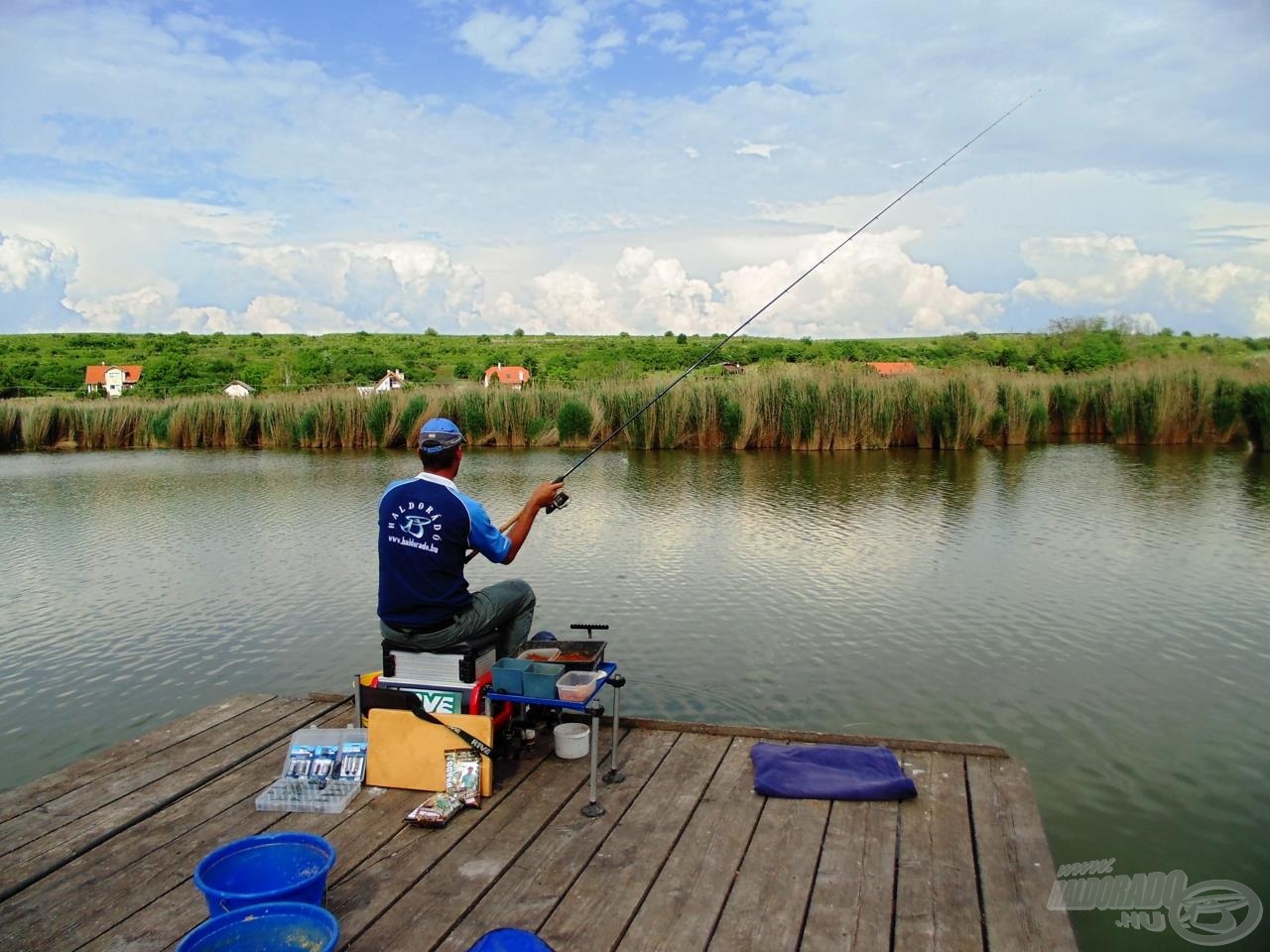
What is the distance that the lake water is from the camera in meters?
5.90

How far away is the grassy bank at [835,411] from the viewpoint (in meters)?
24.0

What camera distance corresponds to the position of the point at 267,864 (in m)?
3.72

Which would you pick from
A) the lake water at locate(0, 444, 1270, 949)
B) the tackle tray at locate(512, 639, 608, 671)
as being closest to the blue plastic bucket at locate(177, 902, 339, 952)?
the tackle tray at locate(512, 639, 608, 671)

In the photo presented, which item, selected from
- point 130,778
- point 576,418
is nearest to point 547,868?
point 130,778

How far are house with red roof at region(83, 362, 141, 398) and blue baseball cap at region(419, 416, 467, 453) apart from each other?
6967 cm

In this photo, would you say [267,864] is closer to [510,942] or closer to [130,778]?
[510,942]

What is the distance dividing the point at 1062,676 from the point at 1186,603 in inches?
106

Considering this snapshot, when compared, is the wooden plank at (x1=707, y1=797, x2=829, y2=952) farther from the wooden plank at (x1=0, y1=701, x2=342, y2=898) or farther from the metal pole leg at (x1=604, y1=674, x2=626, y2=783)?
the wooden plank at (x1=0, y1=701, x2=342, y2=898)

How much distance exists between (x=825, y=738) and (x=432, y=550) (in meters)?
2.35

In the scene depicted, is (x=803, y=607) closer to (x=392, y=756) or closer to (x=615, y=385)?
(x=392, y=756)

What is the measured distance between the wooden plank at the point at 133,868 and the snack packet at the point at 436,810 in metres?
0.68

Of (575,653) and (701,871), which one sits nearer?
(701,871)

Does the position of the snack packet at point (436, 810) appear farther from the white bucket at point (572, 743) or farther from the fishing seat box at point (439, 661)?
the white bucket at point (572, 743)

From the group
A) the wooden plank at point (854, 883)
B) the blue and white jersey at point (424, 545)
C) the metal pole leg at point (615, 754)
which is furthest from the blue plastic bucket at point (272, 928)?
the metal pole leg at point (615, 754)
